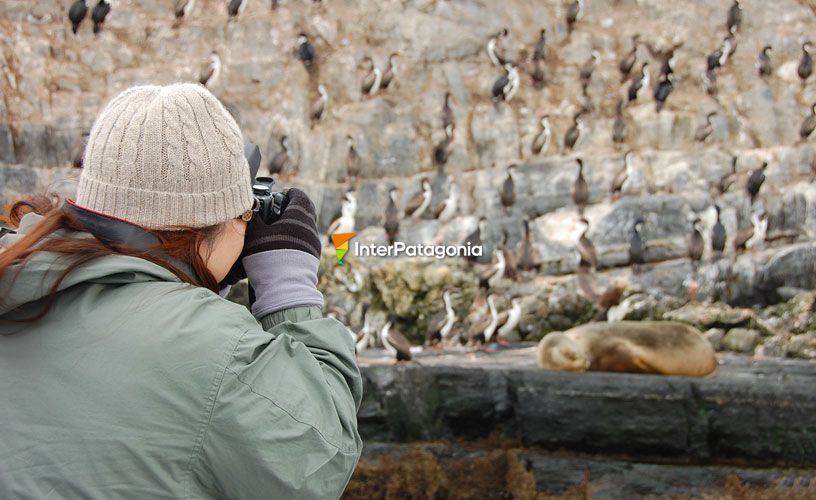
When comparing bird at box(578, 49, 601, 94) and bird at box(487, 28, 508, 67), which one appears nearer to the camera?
bird at box(578, 49, 601, 94)

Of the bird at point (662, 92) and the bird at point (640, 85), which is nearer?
the bird at point (662, 92)

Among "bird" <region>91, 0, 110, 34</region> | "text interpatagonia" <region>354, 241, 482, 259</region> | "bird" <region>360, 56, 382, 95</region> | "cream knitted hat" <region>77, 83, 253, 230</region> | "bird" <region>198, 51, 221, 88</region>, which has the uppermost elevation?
"bird" <region>91, 0, 110, 34</region>

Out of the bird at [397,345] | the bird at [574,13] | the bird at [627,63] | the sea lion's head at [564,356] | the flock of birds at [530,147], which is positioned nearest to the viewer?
the sea lion's head at [564,356]

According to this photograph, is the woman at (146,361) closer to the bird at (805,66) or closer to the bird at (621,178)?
the bird at (621,178)

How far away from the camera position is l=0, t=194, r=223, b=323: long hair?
112 cm

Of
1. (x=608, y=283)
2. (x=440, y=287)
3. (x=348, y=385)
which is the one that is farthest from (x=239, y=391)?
(x=608, y=283)

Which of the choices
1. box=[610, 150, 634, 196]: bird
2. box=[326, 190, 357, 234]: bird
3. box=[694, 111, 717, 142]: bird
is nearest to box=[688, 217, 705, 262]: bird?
box=[610, 150, 634, 196]: bird

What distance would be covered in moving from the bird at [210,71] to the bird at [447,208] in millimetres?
5097

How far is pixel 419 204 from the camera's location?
14.0 metres

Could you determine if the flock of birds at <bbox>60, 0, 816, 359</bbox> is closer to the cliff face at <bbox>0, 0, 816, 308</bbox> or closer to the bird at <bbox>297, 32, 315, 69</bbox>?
the bird at <bbox>297, 32, 315, 69</bbox>

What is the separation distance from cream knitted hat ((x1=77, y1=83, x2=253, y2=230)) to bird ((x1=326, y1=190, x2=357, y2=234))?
1219 cm

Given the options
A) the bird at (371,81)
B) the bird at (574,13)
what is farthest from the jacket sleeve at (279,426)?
the bird at (574,13)

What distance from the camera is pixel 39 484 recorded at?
110 cm

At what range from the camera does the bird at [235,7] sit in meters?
15.9
